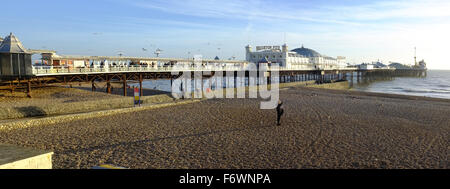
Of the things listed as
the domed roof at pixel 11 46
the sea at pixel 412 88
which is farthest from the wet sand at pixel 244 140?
the sea at pixel 412 88

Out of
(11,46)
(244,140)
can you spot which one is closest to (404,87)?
(244,140)

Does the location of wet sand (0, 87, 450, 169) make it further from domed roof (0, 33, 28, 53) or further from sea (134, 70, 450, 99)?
sea (134, 70, 450, 99)

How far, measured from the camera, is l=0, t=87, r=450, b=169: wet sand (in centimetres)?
852

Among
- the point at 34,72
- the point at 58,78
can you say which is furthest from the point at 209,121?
the point at 58,78

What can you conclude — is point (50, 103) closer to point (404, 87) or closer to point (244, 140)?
point (244, 140)

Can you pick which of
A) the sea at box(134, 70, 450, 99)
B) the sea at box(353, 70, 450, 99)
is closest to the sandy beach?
the sea at box(134, 70, 450, 99)

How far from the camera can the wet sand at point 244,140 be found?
8516 mm

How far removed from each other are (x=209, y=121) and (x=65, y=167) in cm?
801

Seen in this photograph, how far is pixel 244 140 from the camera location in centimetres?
1107

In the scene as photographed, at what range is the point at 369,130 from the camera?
13.1 meters

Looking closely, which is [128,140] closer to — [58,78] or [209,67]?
[58,78]

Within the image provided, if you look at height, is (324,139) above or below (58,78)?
below
